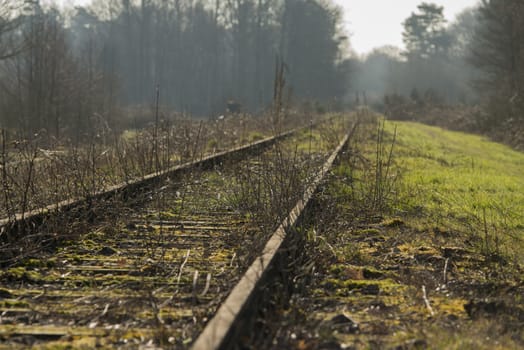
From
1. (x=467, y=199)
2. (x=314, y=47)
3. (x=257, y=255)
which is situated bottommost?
(x=467, y=199)

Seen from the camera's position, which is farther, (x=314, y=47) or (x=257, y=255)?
(x=314, y=47)

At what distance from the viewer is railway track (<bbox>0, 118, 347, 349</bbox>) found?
224cm

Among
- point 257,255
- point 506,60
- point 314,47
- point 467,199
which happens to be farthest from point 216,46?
point 257,255

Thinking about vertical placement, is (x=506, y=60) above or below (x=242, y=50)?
below

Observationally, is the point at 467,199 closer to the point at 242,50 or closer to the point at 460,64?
the point at 242,50

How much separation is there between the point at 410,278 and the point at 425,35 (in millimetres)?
75887

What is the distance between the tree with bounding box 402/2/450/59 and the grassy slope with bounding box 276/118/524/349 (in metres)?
71.3

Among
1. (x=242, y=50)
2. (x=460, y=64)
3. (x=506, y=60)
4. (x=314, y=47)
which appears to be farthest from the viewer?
(x=460, y=64)

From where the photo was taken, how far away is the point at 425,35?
73.6 m

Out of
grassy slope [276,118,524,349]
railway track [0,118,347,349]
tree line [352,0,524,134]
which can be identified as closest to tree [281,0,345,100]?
tree line [352,0,524,134]

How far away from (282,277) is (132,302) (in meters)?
0.79

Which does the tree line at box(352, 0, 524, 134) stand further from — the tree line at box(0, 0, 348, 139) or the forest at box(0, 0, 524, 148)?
the tree line at box(0, 0, 348, 139)

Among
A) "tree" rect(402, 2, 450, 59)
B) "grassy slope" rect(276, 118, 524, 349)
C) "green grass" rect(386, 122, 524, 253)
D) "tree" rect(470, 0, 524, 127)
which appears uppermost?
"tree" rect(402, 2, 450, 59)

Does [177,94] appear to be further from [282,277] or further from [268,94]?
[282,277]
